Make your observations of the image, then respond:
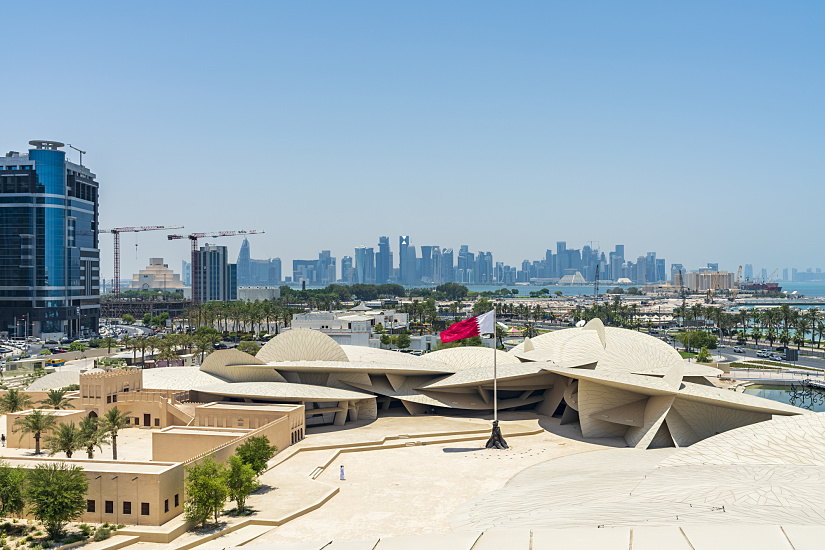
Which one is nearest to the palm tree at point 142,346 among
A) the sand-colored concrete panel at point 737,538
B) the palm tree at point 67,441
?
the palm tree at point 67,441

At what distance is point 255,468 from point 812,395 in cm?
5780

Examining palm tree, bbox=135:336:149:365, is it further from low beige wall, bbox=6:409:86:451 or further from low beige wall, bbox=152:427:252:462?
low beige wall, bbox=152:427:252:462

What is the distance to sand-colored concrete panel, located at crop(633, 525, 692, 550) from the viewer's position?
35.3ft

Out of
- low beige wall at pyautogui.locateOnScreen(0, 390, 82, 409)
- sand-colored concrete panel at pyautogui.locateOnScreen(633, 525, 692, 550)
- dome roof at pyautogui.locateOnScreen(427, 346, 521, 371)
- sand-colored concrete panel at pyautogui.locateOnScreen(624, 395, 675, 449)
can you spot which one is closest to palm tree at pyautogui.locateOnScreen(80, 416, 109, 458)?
low beige wall at pyautogui.locateOnScreen(0, 390, 82, 409)

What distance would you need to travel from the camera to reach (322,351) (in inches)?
2185

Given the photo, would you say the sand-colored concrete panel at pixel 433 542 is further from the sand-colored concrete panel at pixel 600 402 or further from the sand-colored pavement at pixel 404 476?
the sand-colored concrete panel at pixel 600 402

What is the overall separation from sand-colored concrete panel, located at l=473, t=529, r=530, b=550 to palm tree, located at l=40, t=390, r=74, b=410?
1819 inches

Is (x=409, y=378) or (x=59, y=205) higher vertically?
(x=59, y=205)

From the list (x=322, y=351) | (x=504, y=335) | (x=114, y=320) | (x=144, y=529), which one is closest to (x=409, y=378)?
(x=322, y=351)

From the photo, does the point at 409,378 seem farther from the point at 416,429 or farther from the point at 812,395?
the point at 812,395

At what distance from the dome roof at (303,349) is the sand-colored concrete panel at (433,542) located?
43.7 metres

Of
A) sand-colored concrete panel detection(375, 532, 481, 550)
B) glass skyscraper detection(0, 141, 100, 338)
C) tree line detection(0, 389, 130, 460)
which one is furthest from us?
glass skyscraper detection(0, 141, 100, 338)

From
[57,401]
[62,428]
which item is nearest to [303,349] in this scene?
[57,401]

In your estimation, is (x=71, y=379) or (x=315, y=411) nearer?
(x=315, y=411)
